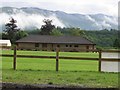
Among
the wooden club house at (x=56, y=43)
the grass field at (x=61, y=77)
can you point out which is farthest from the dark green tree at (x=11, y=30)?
the grass field at (x=61, y=77)

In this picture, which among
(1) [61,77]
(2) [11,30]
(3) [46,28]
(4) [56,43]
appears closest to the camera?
(1) [61,77]

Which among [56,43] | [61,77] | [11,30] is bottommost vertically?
[56,43]

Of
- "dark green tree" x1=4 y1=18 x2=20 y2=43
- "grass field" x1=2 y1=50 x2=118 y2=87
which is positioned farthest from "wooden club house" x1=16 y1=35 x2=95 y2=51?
"grass field" x1=2 y1=50 x2=118 y2=87

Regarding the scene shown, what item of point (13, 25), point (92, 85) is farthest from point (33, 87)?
point (13, 25)


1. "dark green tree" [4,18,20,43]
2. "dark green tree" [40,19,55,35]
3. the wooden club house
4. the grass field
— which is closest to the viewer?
the grass field

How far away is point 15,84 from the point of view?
8.80 m

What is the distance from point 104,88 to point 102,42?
126726 millimetres

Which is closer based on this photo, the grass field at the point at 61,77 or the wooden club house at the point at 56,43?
the grass field at the point at 61,77

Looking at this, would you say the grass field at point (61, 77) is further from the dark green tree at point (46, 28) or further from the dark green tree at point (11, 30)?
the dark green tree at point (46, 28)

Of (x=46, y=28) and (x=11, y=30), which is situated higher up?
(x=46, y=28)

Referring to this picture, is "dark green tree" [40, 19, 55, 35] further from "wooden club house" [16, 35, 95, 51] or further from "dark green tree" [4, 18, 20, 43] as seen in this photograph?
"wooden club house" [16, 35, 95, 51]

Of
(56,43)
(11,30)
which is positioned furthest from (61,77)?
(11,30)

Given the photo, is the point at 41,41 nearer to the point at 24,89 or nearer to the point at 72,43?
the point at 72,43

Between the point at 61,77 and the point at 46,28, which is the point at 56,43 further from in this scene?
the point at 61,77
